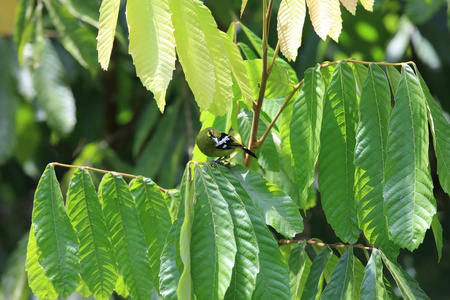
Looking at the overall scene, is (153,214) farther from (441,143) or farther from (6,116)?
(6,116)

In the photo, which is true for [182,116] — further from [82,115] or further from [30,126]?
[30,126]

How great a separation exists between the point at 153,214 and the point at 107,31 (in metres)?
0.55

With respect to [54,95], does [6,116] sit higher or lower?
lower

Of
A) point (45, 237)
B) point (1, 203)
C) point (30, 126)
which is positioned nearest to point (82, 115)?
point (30, 126)

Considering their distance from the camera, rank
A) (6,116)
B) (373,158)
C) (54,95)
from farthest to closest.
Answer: (6,116)
(54,95)
(373,158)

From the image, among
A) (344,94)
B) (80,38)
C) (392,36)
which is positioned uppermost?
(344,94)

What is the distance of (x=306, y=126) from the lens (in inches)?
55.8

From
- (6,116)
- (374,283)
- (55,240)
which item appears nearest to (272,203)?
(374,283)

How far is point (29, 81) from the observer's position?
3.69 metres


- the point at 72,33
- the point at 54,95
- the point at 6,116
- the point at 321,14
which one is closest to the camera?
the point at 321,14

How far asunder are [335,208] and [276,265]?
20 centimetres

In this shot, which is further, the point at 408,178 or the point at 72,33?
the point at 72,33

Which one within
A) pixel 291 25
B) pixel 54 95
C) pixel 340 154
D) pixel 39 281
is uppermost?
pixel 291 25

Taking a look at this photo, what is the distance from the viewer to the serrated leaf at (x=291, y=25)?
48.2 inches
